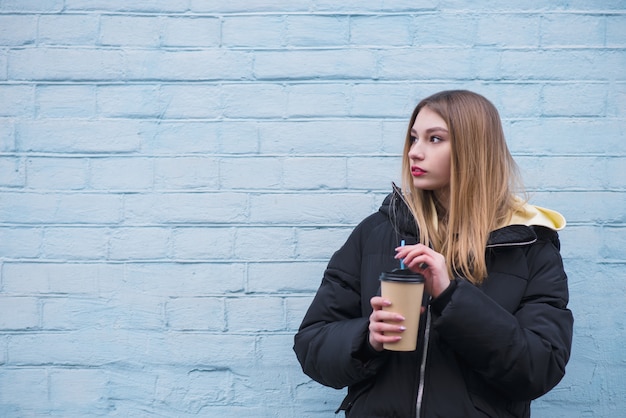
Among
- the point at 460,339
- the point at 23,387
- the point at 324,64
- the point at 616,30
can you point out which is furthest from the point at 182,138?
the point at 616,30

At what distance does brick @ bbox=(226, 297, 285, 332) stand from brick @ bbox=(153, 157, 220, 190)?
1.44ft

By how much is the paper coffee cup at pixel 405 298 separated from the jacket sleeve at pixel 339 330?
0.51 feet

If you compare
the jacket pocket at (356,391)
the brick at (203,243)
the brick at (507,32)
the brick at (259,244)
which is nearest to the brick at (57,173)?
the brick at (203,243)

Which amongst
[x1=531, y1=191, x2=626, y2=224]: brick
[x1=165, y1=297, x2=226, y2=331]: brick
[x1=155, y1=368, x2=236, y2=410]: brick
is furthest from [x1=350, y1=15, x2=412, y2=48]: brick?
[x1=155, y1=368, x2=236, y2=410]: brick

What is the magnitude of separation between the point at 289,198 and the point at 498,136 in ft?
2.66

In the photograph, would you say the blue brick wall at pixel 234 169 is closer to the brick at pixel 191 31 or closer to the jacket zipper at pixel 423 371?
the brick at pixel 191 31

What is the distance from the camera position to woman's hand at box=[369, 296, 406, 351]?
5.91 ft

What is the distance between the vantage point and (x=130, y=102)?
8.69ft

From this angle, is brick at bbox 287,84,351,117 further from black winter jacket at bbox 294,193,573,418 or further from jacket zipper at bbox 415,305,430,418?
jacket zipper at bbox 415,305,430,418

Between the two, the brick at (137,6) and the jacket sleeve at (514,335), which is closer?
the jacket sleeve at (514,335)

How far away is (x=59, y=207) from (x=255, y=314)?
0.82 m

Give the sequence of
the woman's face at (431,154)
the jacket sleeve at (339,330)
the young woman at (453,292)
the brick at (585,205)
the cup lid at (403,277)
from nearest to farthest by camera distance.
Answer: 1. the cup lid at (403,277)
2. the young woman at (453,292)
3. the jacket sleeve at (339,330)
4. the woman's face at (431,154)
5. the brick at (585,205)

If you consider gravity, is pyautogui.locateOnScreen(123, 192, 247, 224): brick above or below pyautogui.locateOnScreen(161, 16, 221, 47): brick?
below

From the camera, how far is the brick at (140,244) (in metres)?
2.63
